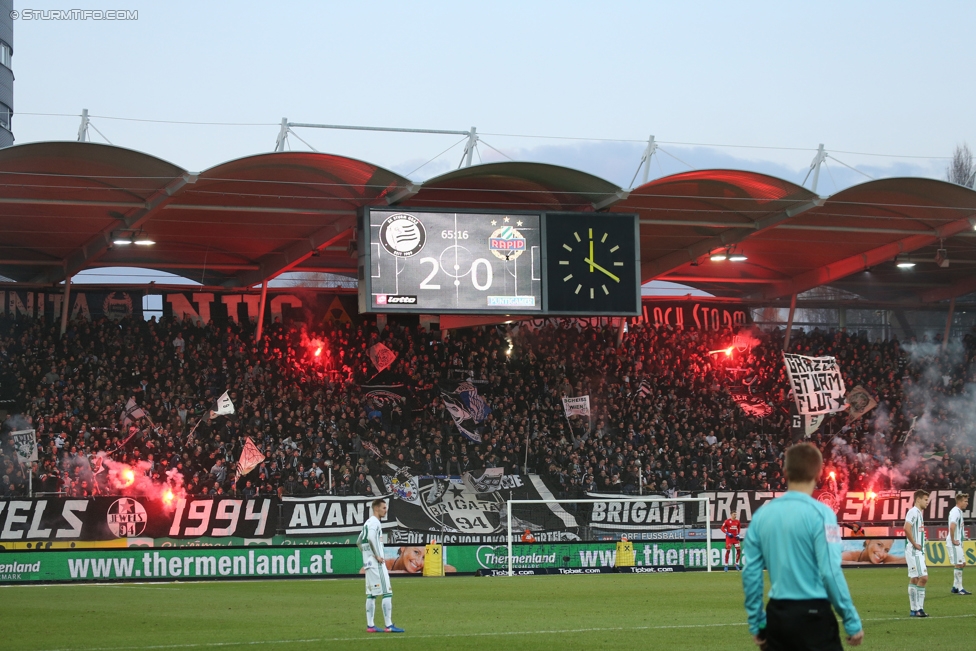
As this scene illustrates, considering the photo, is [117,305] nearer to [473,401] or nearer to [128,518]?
[128,518]

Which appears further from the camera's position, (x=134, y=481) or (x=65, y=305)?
(x=65, y=305)

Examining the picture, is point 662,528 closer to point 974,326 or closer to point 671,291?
point 671,291

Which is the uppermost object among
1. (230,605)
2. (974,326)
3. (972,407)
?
(974,326)

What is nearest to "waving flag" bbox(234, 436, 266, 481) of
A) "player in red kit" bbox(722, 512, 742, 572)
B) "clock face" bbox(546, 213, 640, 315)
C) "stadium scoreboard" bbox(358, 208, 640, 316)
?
"stadium scoreboard" bbox(358, 208, 640, 316)

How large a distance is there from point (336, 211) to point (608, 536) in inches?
481

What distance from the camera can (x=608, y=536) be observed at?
3228 centimetres

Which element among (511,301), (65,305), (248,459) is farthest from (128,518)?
(511,301)

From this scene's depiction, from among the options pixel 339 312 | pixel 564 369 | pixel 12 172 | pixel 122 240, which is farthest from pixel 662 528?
pixel 12 172

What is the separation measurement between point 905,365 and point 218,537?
27.9 meters

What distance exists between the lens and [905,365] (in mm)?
43625

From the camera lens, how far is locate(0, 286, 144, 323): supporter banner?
37.2 metres

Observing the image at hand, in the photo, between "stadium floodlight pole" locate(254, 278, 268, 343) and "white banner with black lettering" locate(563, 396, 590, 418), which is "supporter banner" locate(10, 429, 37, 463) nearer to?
"stadium floodlight pole" locate(254, 278, 268, 343)

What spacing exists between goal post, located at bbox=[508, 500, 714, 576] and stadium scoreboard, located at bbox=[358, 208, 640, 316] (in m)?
5.73

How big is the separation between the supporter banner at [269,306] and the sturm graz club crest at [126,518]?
1131cm
